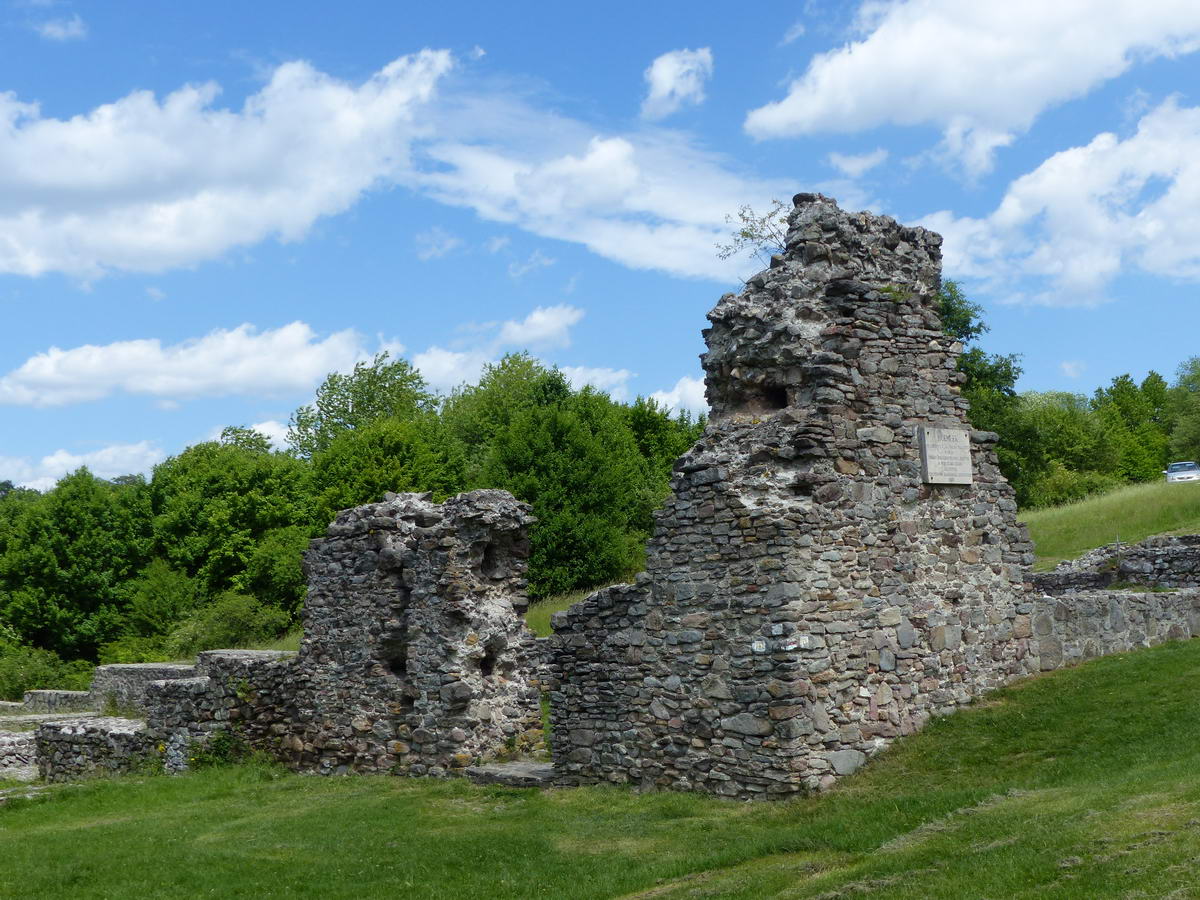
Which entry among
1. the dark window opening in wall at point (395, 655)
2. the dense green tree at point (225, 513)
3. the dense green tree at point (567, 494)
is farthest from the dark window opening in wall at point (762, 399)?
the dense green tree at point (225, 513)

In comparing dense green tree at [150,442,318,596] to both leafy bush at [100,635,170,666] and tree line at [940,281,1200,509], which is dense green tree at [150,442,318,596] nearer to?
leafy bush at [100,635,170,666]

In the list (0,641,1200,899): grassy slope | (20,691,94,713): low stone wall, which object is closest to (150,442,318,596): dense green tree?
(20,691,94,713): low stone wall

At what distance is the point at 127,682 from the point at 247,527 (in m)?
19.9

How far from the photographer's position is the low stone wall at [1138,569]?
71.8 ft

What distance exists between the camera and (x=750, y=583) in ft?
40.4

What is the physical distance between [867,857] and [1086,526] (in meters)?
25.2

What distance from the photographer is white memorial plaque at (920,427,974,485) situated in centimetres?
1354

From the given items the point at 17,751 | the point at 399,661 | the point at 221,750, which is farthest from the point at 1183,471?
the point at 17,751

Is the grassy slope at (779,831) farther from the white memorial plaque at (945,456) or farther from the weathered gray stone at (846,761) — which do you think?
the white memorial plaque at (945,456)

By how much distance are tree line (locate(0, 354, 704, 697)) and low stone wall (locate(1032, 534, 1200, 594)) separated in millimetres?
19307

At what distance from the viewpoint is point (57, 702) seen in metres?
28.5

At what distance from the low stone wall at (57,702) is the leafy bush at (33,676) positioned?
6095 millimetres

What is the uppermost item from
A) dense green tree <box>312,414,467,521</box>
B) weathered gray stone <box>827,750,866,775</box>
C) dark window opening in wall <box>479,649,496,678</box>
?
dense green tree <box>312,414,467,521</box>

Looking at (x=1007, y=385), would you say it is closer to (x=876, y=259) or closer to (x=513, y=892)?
(x=876, y=259)
